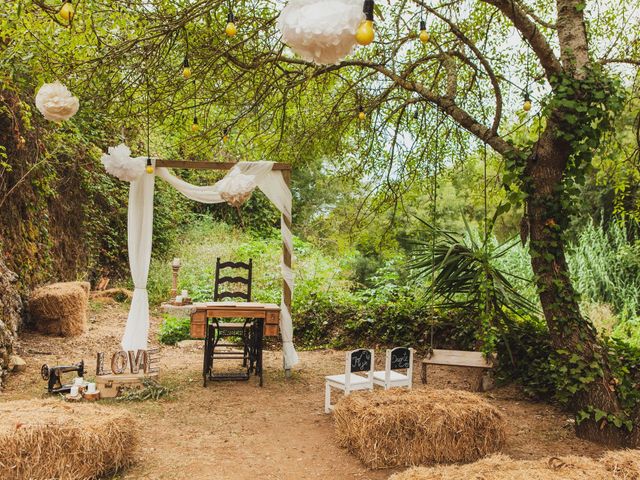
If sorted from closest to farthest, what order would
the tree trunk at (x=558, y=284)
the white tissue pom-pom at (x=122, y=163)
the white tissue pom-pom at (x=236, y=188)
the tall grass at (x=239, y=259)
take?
the tree trunk at (x=558, y=284) → the white tissue pom-pom at (x=236, y=188) → the white tissue pom-pom at (x=122, y=163) → the tall grass at (x=239, y=259)

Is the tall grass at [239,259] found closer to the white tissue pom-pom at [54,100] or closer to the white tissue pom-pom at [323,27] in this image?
the white tissue pom-pom at [54,100]

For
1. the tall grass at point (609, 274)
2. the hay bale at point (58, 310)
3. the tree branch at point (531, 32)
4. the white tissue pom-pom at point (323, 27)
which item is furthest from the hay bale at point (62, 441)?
the tall grass at point (609, 274)

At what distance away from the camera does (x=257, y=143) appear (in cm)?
657

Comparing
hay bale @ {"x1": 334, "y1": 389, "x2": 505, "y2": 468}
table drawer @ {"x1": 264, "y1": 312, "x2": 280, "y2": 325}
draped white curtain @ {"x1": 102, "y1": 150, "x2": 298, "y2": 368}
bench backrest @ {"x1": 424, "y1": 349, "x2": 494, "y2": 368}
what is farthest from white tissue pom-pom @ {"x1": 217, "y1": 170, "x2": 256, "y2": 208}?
bench backrest @ {"x1": 424, "y1": 349, "x2": 494, "y2": 368}

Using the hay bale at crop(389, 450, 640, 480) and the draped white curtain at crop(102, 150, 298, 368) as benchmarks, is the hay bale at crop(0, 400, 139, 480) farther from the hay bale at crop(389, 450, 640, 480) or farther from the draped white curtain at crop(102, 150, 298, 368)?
the draped white curtain at crop(102, 150, 298, 368)

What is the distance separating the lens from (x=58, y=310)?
7195 millimetres

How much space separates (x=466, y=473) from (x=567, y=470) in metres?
0.42

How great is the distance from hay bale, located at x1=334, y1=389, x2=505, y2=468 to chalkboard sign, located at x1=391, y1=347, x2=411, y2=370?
0.85 metres

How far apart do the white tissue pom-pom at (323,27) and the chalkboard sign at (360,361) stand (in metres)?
2.91

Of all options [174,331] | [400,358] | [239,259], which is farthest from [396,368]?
[239,259]

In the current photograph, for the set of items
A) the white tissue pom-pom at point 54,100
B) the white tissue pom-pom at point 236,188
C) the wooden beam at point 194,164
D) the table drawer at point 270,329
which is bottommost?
the table drawer at point 270,329

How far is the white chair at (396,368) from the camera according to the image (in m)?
4.69

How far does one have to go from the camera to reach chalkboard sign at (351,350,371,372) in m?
4.57

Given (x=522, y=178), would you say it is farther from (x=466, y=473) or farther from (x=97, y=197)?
(x=97, y=197)
